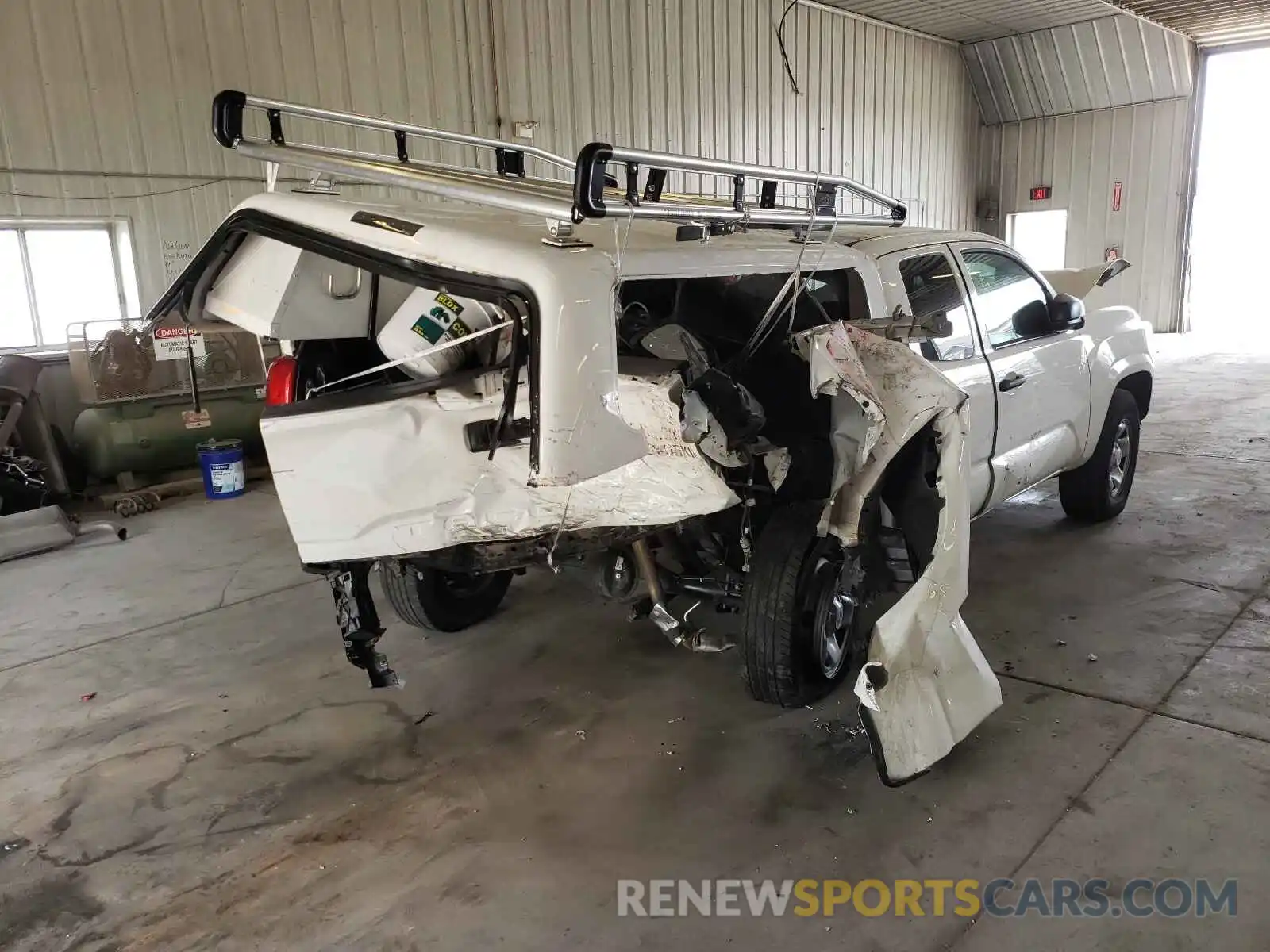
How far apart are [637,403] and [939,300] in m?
1.92

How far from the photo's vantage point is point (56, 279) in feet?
24.5

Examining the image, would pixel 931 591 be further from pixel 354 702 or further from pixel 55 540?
pixel 55 540

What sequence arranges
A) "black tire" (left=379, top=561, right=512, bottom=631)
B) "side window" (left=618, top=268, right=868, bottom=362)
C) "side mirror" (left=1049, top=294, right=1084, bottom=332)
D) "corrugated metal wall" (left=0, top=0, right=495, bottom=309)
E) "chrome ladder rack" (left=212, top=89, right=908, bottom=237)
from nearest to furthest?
"chrome ladder rack" (left=212, top=89, right=908, bottom=237), "side window" (left=618, top=268, right=868, bottom=362), "black tire" (left=379, top=561, right=512, bottom=631), "side mirror" (left=1049, top=294, right=1084, bottom=332), "corrugated metal wall" (left=0, top=0, right=495, bottom=309)

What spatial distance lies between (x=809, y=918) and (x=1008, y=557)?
2987 mm

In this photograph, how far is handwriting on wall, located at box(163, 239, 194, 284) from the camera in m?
7.69

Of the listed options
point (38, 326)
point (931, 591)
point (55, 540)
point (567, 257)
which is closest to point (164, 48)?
point (38, 326)

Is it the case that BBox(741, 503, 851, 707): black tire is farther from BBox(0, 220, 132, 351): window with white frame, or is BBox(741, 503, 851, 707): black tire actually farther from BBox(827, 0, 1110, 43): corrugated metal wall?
BBox(827, 0, 1110, 43): corrugated metal wall

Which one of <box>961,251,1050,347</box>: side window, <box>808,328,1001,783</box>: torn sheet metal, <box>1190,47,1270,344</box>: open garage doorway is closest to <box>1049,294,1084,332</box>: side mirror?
<box>961,251,1050,347</box>: side window

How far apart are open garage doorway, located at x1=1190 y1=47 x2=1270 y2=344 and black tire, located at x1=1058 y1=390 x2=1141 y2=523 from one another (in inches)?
452

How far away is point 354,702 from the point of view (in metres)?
3.39

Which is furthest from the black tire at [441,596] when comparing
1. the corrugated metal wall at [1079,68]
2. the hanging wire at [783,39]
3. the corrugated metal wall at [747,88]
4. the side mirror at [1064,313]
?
the corrugated metal wall at [1079,68]

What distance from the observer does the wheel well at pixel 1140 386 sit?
5.08m

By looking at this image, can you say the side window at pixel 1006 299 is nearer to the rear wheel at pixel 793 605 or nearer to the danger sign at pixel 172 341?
the rear wheel at pixel 793 605

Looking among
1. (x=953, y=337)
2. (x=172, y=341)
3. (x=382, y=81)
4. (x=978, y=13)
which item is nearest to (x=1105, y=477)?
(x=953, y=337)
